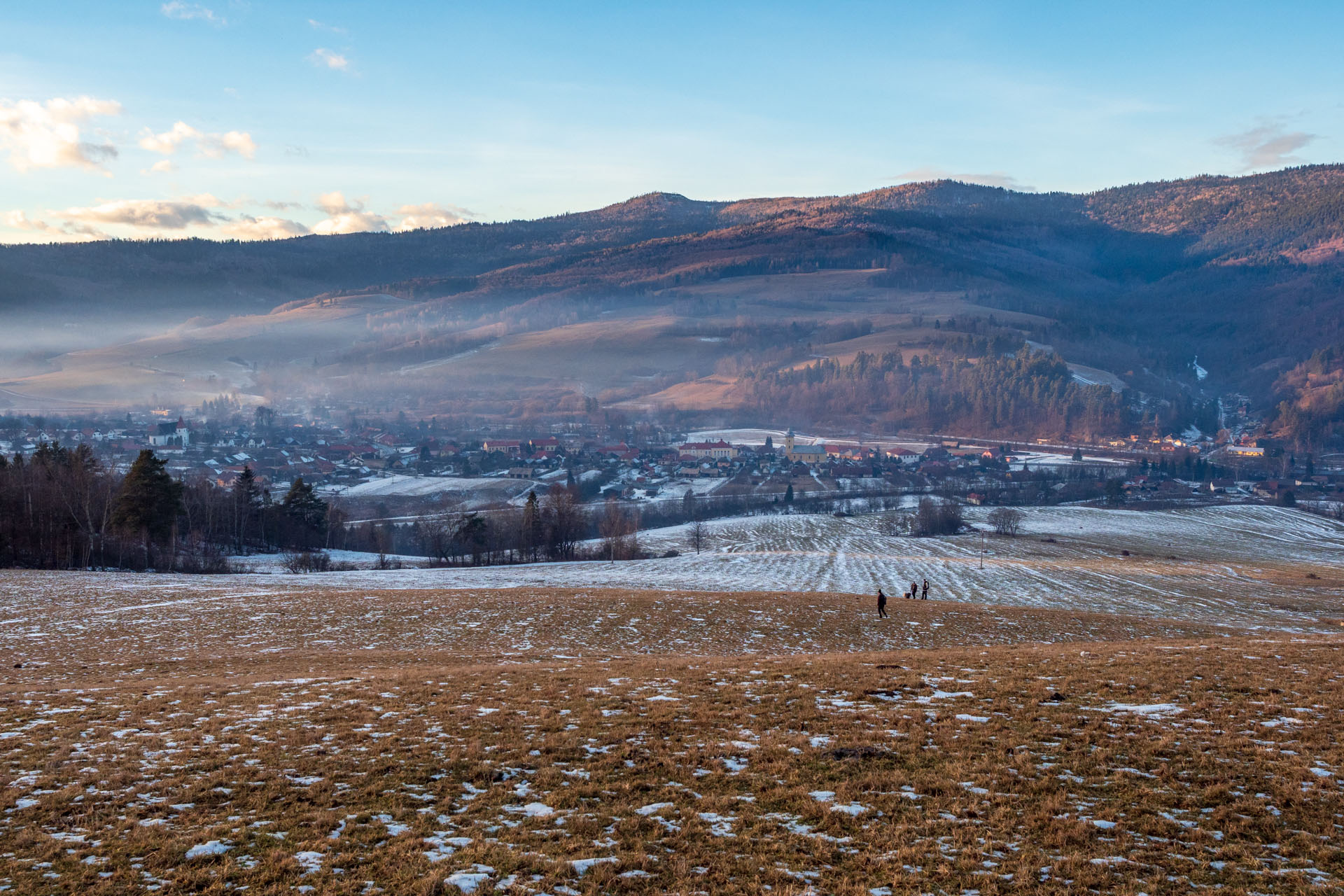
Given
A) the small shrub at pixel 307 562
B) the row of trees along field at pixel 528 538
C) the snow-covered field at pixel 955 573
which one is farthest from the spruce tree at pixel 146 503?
the row of trees along field at pixel 528 538

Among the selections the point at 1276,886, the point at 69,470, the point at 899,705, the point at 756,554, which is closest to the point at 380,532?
the point at 69,470

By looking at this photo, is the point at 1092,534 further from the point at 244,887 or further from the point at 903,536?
the point at 244,887

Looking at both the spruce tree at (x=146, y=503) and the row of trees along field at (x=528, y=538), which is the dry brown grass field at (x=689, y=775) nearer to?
the spruce tree at (x=146, y=503)

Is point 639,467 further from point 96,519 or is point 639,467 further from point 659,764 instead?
point 659,764

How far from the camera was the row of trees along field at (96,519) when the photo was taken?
53531 millimetres

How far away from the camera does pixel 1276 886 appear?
8.13 meters

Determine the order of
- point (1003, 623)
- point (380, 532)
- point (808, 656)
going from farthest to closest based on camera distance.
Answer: point (380, 532) → point (1003, 623) → point (808, 656)

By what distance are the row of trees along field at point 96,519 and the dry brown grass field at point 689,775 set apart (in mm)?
40233

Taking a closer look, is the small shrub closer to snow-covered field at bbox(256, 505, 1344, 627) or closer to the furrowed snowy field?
snow-covered field at bbox(256, 505, 1344, 627)

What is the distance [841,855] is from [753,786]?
225 cm

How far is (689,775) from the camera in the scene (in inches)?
452

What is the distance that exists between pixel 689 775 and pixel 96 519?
66191 millimetres

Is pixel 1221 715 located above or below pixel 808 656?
above

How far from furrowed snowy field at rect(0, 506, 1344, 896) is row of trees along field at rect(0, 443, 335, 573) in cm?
3195
